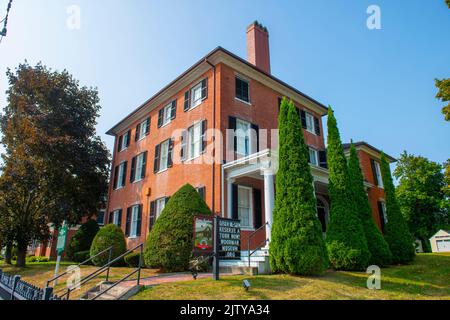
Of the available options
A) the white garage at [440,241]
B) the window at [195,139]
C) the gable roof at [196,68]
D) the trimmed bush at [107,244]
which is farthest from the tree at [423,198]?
the trimmed bush at [107,244]

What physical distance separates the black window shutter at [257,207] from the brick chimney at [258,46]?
8.18m

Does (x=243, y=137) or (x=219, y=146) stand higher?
(x=243, y=137)

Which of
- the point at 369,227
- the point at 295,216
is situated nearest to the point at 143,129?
the point at 295,216

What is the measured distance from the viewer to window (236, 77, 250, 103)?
15.8 meters

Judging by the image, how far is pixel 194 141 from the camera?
51.4 ft

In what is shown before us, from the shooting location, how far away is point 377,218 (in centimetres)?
2123

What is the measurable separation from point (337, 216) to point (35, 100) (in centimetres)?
1897

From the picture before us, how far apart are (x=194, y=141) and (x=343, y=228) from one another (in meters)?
8.54

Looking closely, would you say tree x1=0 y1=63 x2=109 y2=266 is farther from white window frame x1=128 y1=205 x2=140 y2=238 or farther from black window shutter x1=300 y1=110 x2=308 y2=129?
black window shutter x1=300 y1=110 x2=308 y2=129

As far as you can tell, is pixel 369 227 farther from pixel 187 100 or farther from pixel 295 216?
pixel 187 100

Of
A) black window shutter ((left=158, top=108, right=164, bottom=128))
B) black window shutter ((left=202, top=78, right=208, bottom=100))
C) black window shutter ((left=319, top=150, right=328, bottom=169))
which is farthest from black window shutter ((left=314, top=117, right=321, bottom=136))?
black window shutter ((left=158, top=108, right=164, bottom=128))

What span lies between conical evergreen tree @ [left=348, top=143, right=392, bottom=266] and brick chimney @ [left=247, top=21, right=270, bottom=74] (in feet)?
28.9
